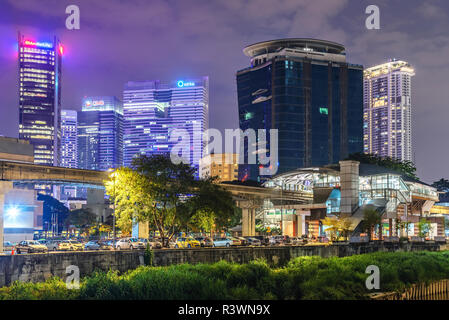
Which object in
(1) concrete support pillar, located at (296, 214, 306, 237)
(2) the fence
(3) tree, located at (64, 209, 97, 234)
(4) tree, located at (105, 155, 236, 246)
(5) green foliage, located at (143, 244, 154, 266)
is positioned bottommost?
(3) tree, located at (64, 209, 97, 234)

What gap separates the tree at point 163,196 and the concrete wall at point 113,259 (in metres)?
14.9

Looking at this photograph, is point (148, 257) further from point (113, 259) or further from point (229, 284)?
point (229, 284)

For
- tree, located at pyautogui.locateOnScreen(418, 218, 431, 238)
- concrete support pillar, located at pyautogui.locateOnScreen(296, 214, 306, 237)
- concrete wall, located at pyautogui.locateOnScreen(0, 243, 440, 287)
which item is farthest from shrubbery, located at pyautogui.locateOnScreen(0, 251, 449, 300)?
concrete support pillar, located at pyautogui.locateOnScreen(296, 214, 306, 237)

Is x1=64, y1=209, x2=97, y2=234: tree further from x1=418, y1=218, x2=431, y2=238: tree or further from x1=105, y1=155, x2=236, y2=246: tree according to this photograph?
x1=105, y1=155, x2=236, y2=246: tree

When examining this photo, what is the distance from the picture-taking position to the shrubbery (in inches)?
866

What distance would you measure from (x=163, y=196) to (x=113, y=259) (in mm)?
21507

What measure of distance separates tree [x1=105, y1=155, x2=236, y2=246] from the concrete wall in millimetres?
14908

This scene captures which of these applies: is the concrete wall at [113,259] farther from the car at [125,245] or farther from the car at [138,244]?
the car at [125,245]

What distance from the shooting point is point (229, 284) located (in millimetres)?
26047

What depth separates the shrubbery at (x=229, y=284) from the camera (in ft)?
72.2

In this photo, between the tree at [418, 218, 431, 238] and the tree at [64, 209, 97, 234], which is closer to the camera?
the tree at [418, 218, 431, 238]

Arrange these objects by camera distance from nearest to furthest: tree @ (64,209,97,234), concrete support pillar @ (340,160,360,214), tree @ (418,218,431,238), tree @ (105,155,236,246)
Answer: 1. tree @ (105,155,236,246)
2. concrete support pillar @ (340,160,360,214)
3. tree @ (418,218,431,238)
4. tree @ (64,209,97,234)

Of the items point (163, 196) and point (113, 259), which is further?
point (163, 196)

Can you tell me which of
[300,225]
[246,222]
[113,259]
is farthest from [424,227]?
[113,259]
